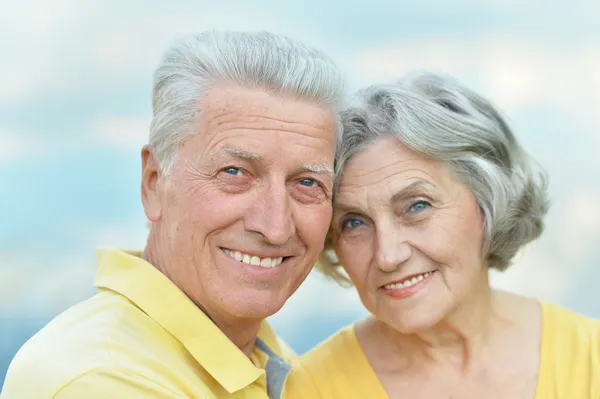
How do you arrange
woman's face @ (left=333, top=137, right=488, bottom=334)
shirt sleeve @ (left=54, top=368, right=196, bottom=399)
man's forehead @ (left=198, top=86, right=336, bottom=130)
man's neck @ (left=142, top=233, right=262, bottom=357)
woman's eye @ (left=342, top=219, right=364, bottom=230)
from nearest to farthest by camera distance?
1. shirt sleeve @ (left=54, top=368, right=196, bottom=399)
2. man's forehead @ (left=198, top=86, right=336, bottom=130)
3. man's neck @ (left=142, top=233, right=262, bottom=357)
4. woman's face @ (left=333, top=137, right=488, bottom=334)
5. woman's eye @ (left=342, top=219, right=364, bottom=230)

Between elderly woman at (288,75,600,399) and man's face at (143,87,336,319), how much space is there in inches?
11.6

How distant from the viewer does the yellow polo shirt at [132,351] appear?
2.33 m

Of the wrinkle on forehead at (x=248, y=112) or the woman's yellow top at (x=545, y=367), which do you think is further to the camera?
the woman's yellow top at (x=545, y=367)

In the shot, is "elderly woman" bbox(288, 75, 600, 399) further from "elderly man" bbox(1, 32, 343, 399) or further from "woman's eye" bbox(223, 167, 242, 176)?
"woman's eye" bbox(223, 167, 242, 176)

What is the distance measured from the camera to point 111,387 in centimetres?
229

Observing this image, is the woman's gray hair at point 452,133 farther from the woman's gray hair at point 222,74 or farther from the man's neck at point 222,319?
the man's neck at point 222,319

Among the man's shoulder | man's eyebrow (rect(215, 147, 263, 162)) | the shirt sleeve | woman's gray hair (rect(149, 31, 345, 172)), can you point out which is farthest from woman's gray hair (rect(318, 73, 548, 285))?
the shirt sleeve

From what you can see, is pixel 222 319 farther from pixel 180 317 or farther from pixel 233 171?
pixel 233 171

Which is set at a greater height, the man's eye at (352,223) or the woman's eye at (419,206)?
the woman's eye at (419,206)

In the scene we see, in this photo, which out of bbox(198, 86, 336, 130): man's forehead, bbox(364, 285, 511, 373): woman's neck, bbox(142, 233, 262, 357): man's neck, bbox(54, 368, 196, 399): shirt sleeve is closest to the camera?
bbox(54, 368, 196, 399): shirt sleeve

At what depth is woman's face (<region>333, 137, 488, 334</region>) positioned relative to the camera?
3.10m

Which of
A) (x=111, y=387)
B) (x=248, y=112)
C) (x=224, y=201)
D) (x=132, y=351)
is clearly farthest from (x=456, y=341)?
(x=111, y=387)

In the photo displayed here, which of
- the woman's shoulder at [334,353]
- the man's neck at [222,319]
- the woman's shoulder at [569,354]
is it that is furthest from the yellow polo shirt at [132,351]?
the woman's shoulder at [569,354]

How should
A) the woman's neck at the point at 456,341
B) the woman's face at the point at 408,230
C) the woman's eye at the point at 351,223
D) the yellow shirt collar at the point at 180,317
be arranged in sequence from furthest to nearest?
1. the woman's neck at the point at 456,341
2. the woman's eye at the point at 351,223
3. the woman's face at the point at 408,230
4. the yellow shirt collar at the point at 180,317
